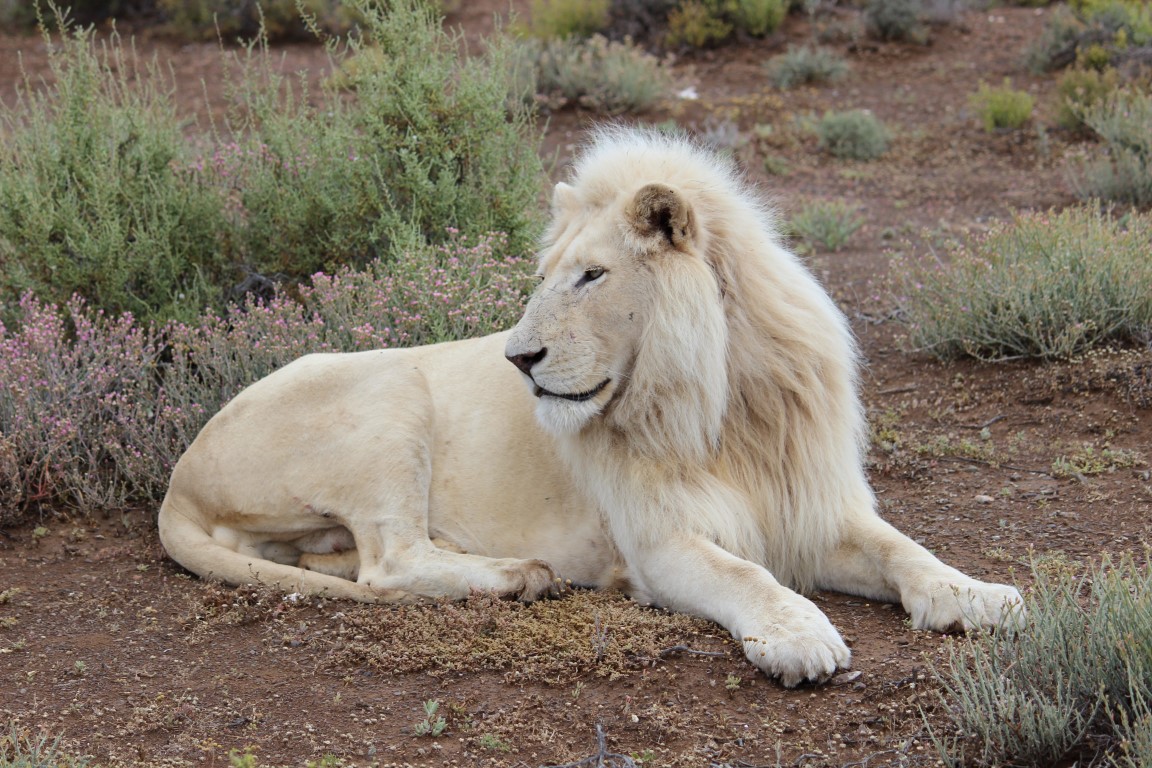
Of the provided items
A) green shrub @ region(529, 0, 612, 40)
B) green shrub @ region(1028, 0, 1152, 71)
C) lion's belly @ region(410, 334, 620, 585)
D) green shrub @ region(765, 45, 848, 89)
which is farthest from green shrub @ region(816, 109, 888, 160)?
lion's belly @ region(410, 334, 620, 585)

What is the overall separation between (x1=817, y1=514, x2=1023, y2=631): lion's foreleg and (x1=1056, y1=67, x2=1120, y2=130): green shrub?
8.93m

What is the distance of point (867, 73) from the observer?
15305 mm

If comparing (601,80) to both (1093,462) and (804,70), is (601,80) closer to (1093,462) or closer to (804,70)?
(804,70)

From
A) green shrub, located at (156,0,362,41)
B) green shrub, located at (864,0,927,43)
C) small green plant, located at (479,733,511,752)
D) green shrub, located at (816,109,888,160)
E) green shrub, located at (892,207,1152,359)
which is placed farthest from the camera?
green shrub, located at (156,0,362,41)

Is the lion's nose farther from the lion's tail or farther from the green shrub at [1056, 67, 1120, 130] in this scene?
the green shrub at [1056, 67, 1120, 130]

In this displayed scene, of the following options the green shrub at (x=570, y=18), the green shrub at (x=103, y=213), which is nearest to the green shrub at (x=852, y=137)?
the green shrub at (x=570, y=18)

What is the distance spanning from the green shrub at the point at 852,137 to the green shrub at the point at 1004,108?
1048 millimetres

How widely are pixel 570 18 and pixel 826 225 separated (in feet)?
23.4

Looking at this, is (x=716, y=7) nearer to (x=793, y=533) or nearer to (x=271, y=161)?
(x=271, y=161)

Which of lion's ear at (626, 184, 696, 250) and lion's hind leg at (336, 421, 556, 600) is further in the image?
lion's hind leg at (336, 421, 556, 600)

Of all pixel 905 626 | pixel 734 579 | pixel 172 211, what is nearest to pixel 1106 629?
Result: pixel 905 626

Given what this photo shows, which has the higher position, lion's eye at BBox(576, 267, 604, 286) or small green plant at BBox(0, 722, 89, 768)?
lion's eye at BBox(576, 267, 604, 286)

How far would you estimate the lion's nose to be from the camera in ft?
13.9

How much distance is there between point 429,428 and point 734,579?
1.65 meters
